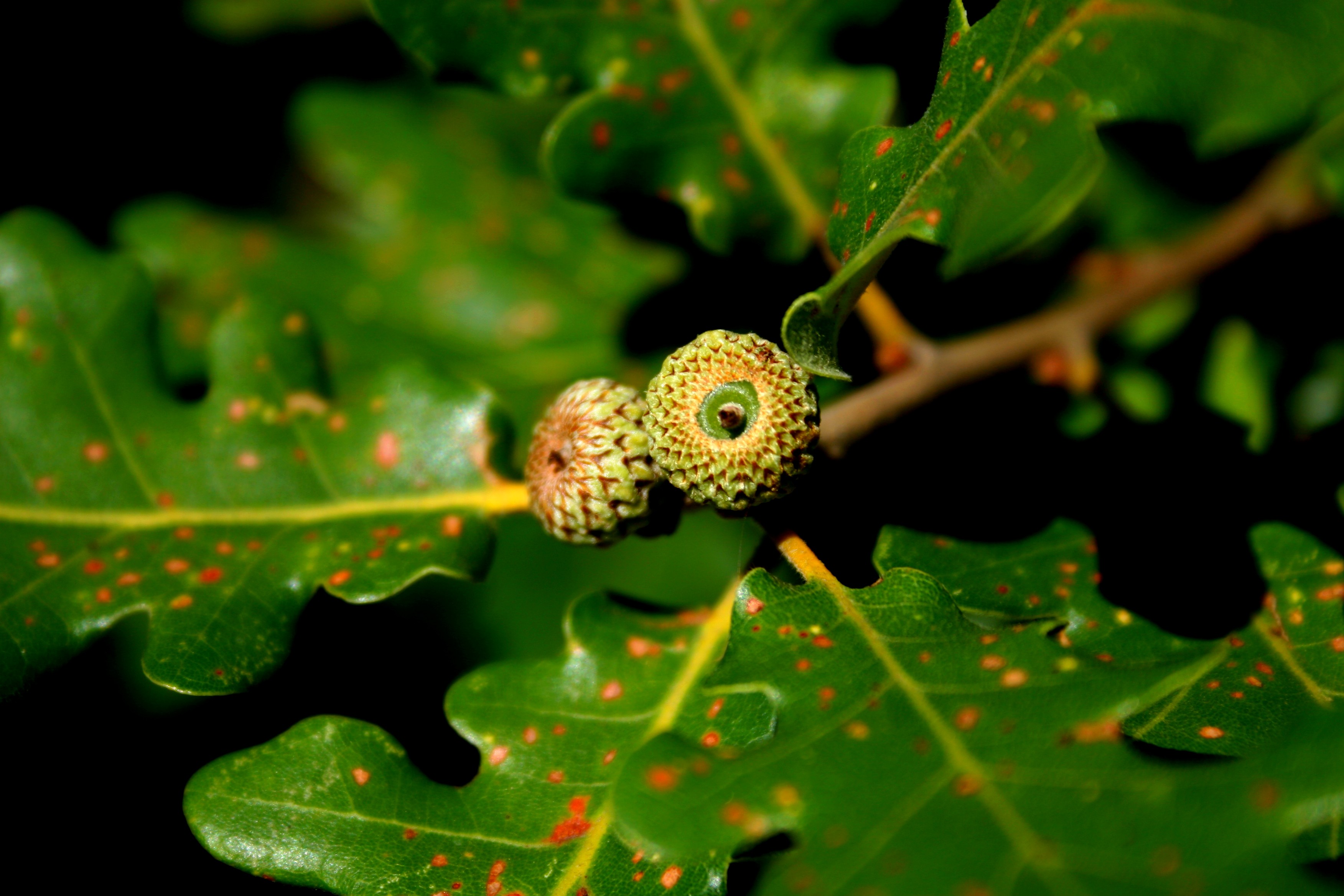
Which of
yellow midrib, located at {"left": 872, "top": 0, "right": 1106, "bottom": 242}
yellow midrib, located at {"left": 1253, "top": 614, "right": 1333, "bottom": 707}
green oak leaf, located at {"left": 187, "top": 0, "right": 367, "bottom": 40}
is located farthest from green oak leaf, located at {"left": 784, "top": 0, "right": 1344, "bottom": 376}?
green oak leaf, located at {"left": 187, "top": 0, "right": 367, "bottom": 40}

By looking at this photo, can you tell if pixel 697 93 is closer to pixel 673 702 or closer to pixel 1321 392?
pixel 673 702

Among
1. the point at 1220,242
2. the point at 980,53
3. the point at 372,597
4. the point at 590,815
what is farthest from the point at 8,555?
the point at 1220,242

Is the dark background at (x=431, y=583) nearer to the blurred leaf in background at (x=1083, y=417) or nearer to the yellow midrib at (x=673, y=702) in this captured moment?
the blurred leaf in background at (x=1083, y=417)

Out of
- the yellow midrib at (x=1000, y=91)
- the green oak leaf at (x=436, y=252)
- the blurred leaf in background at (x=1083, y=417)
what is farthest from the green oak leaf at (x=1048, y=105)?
the green oak leaf at (x=436, y=252)

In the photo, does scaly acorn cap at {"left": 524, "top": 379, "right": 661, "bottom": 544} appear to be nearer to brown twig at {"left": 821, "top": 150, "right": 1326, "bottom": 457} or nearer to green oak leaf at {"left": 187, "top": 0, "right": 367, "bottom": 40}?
brown twig at {"left": 821, "top": 150, "right": 1326, "bottom": 457}

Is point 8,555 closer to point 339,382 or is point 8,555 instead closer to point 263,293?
point 263,293

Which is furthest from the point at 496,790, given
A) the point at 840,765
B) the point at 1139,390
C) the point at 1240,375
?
the point at 1240,375
